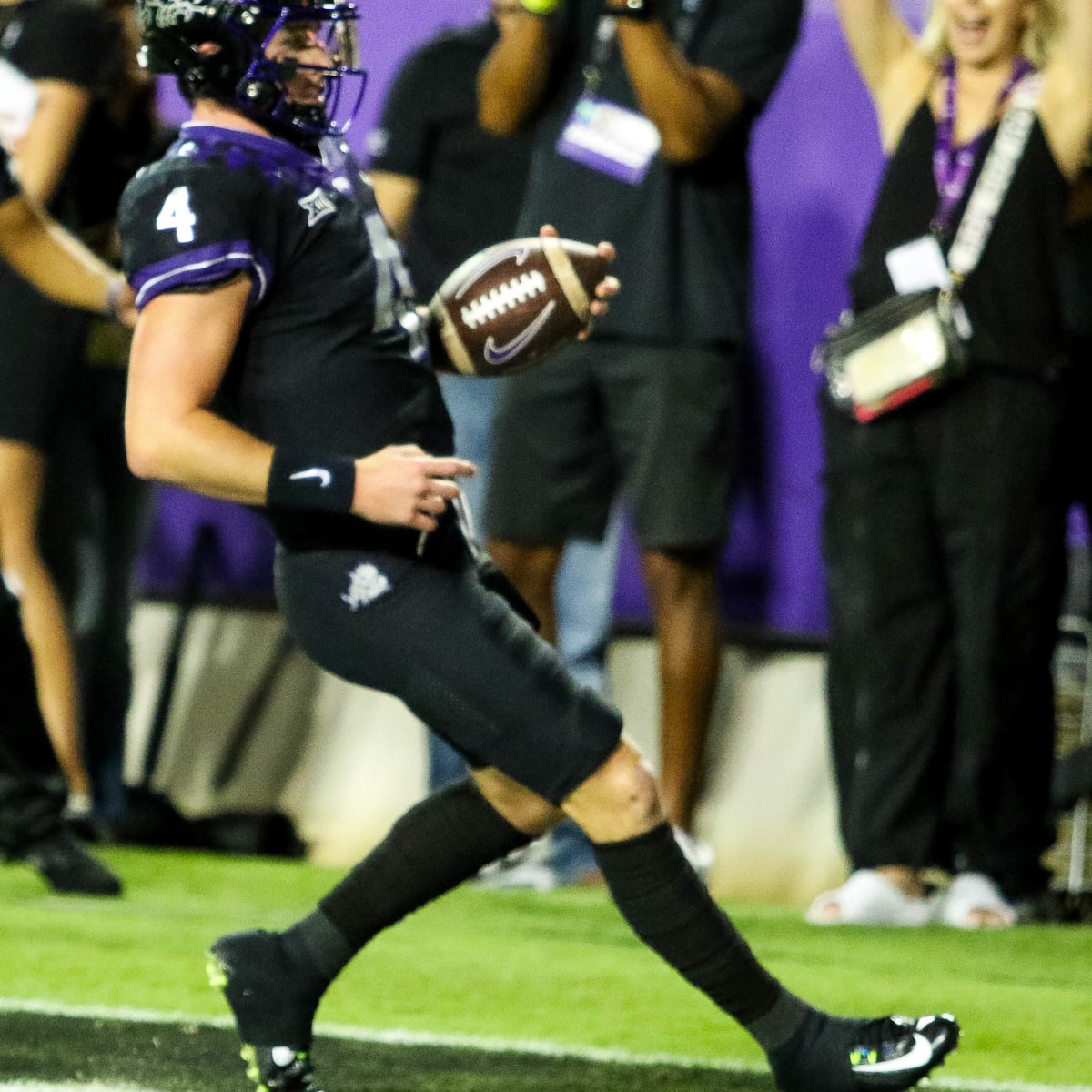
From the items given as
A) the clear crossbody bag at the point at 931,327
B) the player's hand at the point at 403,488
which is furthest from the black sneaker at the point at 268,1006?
the clear crossbody bag at the point at 931,327

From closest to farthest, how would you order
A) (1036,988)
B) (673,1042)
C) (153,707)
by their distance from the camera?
(673,1042) < (1036,988) < (153,707)

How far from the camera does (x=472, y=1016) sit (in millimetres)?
3609

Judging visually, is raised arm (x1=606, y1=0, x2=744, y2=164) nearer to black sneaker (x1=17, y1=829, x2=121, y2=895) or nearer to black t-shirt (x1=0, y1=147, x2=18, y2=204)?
black t-shirt (x1=0, y1=147, x2=18, y2=204)

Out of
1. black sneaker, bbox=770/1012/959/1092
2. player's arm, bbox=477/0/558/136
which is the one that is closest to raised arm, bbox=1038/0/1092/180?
player's arm, bbox=477/0/558/136

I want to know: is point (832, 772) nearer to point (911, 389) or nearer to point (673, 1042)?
point (911, 389)

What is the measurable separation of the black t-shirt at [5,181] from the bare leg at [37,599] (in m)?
1.09

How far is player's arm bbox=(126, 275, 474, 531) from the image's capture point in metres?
2.76

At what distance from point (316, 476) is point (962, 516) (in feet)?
8.06

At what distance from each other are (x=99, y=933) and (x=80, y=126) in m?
2.33

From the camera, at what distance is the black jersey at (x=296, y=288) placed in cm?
283

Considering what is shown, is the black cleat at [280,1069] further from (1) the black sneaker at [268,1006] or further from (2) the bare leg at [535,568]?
(2) the bare leg at [535,568]

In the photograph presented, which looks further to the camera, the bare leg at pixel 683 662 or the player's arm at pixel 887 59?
the bare leg at pixel 683 662

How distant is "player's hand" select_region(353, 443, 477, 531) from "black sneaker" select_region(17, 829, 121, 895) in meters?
2.45

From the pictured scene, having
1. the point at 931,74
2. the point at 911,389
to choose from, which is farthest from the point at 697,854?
the point at 931,74
